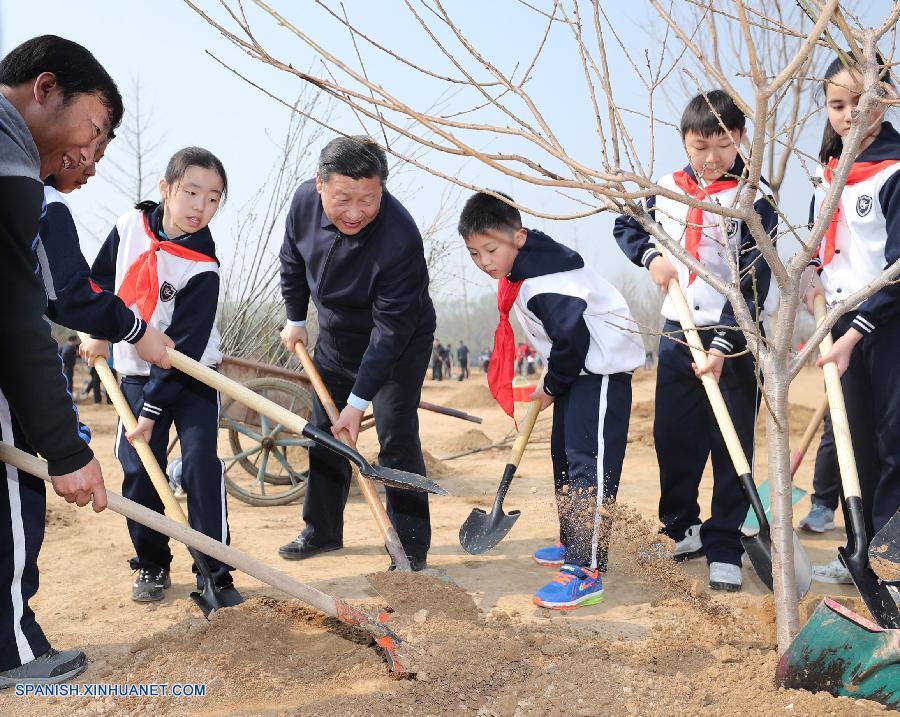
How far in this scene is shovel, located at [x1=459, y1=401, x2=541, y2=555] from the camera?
11.7 feet

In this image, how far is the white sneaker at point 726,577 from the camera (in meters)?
3.42

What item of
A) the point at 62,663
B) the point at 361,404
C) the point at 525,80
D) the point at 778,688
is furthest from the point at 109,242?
the point at 778,688

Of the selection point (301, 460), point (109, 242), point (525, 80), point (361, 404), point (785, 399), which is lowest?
point (301, 460)

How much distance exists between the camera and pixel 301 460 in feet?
20.2

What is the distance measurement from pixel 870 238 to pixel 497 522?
1888 millimetres

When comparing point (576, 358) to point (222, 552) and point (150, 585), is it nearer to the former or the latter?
point (222, 552)

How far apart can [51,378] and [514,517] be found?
2.09m

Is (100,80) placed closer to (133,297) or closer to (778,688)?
(133,297)

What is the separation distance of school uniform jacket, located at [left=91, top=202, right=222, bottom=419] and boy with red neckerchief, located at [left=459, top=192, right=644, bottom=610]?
1.07 meters

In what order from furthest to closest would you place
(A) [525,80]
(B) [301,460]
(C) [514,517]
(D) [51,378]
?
(B) [301,460] → (C) [514,517] → (D) [51,378] → (A) [525,80]

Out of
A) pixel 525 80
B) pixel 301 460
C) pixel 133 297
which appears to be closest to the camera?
pixel 525 80

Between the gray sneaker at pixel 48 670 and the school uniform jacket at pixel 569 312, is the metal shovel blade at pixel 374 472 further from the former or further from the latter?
the gray sneaker at pixel 48 670

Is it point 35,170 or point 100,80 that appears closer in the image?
point 35,170

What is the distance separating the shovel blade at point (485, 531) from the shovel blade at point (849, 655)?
62.9 inches
